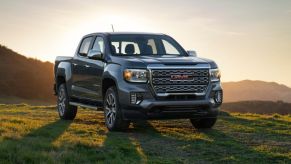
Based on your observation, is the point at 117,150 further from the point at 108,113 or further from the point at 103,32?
the point at 103,32

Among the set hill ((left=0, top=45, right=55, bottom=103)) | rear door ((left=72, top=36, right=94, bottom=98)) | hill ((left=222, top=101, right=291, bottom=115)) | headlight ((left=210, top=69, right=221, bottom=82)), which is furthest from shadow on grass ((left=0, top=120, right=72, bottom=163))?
hill ((left=222, top=101, right=291, bottom=115))

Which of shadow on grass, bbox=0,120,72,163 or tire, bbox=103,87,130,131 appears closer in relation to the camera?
shadow on grass, bbox=0,120,72,163

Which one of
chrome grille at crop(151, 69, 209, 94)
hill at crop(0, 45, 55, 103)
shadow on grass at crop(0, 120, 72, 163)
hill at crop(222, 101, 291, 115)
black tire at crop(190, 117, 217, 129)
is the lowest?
hill at crop(222, 101, 291, 115)

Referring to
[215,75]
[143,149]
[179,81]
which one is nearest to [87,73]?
[179,81]

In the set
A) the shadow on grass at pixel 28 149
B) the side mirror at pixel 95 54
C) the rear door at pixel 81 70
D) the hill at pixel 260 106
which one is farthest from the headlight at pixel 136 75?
the hill at pixel 260 106

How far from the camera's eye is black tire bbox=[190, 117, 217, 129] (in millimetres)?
12389

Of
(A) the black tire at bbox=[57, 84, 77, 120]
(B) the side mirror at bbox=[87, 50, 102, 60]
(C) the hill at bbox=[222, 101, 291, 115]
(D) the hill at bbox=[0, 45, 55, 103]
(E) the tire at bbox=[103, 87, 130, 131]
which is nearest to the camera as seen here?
(E) the tire at bbox=[103, 87, 130, 131]

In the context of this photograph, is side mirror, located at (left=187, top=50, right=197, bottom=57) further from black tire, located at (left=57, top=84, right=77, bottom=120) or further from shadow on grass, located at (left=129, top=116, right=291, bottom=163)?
black tire, located at (left=57, top=84, right=77, bottom=120)

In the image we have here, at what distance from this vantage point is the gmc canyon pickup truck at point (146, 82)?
10.9 meters

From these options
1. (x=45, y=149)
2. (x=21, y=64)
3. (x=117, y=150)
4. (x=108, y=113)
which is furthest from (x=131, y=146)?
(x=21, y=64)

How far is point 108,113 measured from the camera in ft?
38.8

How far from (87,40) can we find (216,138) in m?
4.54

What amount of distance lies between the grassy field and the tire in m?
0.18

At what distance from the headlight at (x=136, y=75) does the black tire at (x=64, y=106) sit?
12.6 feet
